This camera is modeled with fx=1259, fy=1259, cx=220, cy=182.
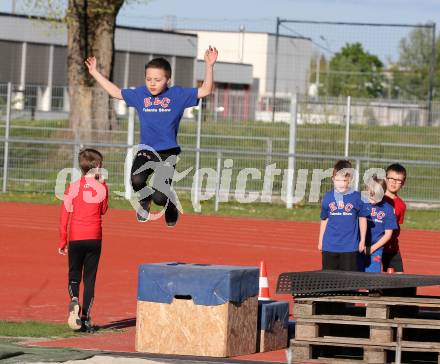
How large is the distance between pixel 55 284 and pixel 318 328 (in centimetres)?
541

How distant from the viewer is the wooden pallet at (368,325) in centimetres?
966

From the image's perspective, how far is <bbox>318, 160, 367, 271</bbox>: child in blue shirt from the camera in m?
11.7

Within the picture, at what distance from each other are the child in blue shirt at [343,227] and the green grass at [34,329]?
2524mm

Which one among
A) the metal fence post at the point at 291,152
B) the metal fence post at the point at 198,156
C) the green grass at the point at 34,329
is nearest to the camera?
the green grass at the point at 34,329

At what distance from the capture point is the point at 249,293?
10.4m

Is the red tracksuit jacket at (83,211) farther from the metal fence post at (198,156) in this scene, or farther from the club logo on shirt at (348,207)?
the metal fence post at (198,156)

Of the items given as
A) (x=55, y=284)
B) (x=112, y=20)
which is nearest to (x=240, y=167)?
(x=112, y=20)

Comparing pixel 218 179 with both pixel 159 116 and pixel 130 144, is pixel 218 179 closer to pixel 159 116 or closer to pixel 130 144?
pixel 130 144

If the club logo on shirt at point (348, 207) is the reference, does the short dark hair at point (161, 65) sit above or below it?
above

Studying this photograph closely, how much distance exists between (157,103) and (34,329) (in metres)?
2.35

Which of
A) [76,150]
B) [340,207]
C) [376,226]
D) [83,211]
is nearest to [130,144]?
[76,150]

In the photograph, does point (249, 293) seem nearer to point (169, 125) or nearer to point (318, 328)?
point (318, 328)

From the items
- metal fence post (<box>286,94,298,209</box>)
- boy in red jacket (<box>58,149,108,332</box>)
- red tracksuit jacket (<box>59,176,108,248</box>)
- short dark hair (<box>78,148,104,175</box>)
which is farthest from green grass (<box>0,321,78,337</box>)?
metal fence post (<box>286,94,298,209</box>)

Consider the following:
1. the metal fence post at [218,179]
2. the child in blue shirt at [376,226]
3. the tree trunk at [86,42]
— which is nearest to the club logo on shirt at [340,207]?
the child in blue shirt at [376,226]
